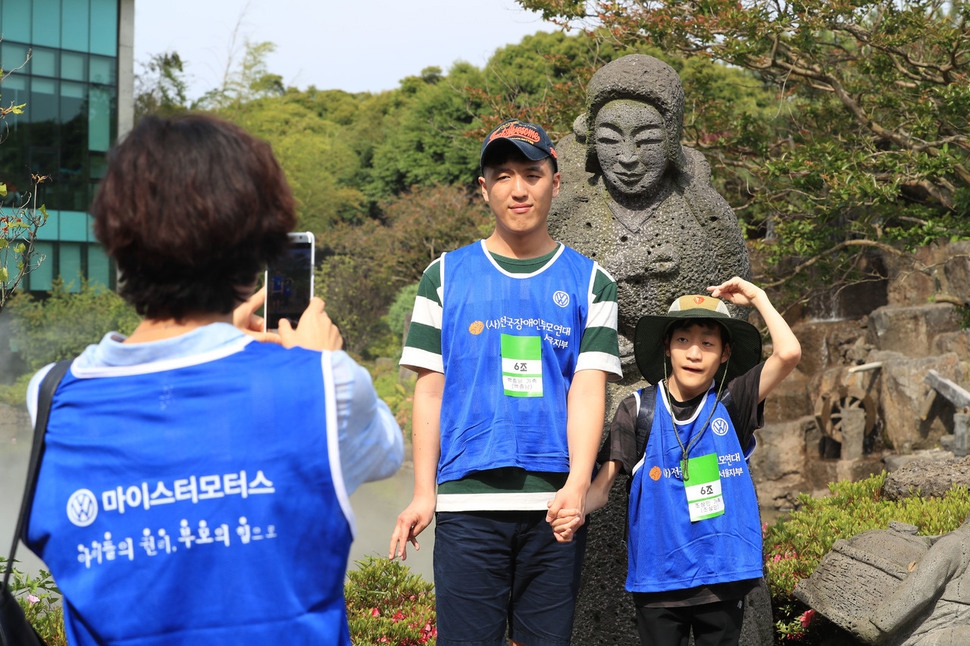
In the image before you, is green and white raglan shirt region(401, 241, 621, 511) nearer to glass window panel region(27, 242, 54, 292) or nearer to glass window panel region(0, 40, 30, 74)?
glass window panel region(0, 40, 30, 74)

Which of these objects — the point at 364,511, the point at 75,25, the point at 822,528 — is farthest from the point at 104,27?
the point at 822,528

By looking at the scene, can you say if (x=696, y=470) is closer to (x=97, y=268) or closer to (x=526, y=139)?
(x=526, y=139)

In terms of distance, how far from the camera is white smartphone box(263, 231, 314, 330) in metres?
1.72

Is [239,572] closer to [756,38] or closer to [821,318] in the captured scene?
[756,38]

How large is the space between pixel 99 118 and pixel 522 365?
20.6m

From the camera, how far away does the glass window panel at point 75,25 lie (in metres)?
20.1

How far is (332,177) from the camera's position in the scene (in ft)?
90.2

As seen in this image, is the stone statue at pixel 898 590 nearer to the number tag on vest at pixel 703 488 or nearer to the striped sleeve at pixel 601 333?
the number tag on vest at pixel 703 488

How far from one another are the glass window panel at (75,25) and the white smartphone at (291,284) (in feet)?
68.4

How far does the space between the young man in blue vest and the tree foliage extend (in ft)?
16.3

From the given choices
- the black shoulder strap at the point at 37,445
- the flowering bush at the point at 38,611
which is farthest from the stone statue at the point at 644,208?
the flowering bush at the point at 38,611

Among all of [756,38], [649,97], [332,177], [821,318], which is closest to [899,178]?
[756,38]

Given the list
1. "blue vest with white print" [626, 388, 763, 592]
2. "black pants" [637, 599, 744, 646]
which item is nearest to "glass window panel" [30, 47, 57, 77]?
"blue vest with white print" [626, 388, 763, 592]

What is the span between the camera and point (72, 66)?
20.4 metres
